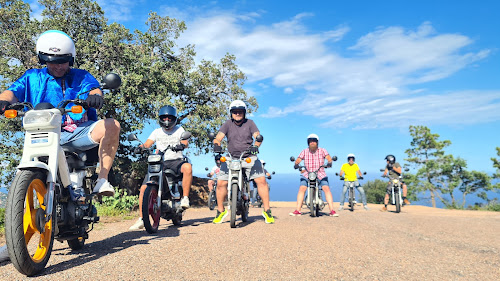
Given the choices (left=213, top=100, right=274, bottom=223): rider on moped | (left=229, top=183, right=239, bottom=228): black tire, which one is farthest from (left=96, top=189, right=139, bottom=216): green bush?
(left=229, top=183, right=239, bottom=228): black tire

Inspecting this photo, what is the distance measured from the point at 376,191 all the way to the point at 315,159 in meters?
45.1

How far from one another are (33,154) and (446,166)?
110ft

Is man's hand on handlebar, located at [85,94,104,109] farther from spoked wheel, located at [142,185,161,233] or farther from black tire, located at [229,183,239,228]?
black tire, located at [229,183,239,228]

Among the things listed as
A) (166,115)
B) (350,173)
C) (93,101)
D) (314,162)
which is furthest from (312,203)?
(93,101)

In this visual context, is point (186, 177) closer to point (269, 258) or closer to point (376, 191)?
point (269, 258)

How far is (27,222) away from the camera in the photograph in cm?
277

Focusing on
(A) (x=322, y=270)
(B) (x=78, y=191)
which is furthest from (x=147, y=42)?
(A) (x=322, y=270)

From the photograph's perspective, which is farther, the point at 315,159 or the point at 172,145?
the point at 315,159

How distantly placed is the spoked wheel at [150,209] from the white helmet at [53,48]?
2282 millimetres

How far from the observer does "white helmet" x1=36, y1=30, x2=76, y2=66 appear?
3.51m

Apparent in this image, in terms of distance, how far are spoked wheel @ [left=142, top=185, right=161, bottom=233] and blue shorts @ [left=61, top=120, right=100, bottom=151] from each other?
5.89 feet

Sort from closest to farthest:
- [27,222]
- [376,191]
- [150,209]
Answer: [27,222] < [150,209] < [376,191]

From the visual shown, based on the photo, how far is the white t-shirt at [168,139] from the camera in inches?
252

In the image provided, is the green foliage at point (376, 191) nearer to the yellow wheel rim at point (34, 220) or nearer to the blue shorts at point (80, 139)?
the blue shorts at point (80, 139)
